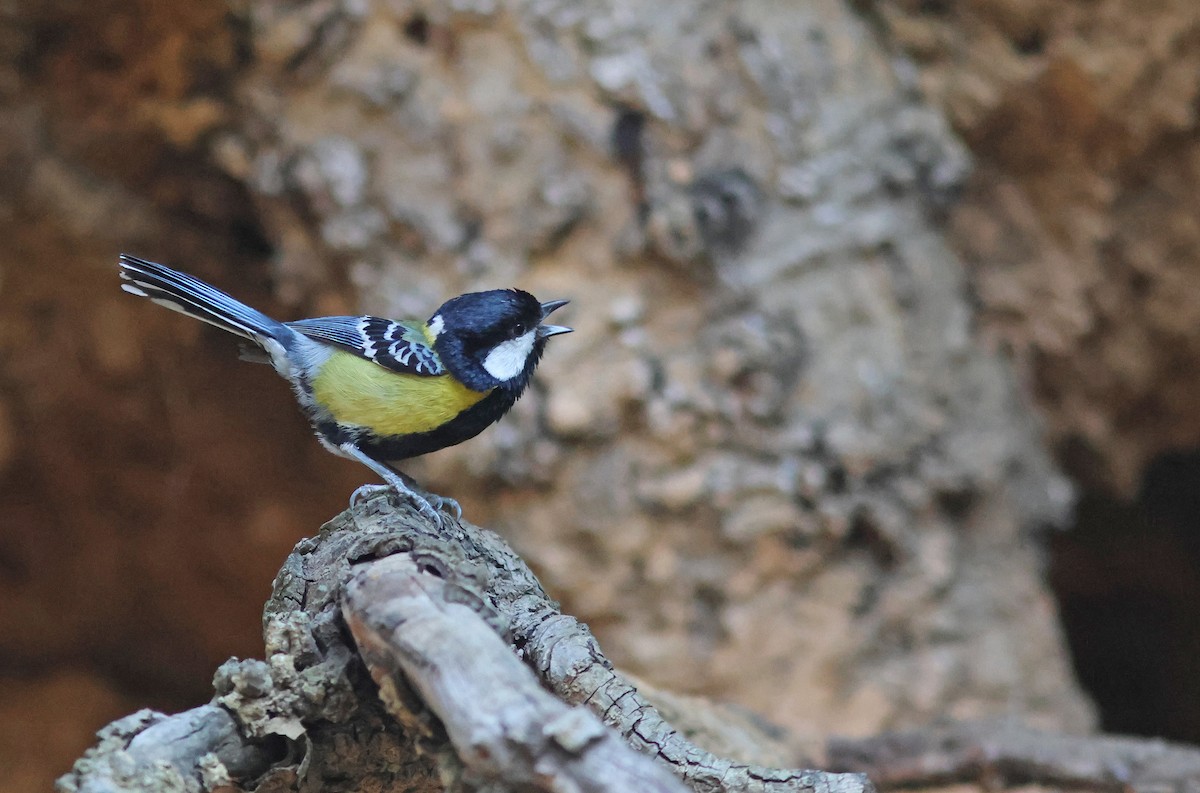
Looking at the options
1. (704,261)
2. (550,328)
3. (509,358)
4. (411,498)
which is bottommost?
(411,498)

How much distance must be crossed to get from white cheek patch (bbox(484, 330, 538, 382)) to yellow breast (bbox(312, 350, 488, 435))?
58mm

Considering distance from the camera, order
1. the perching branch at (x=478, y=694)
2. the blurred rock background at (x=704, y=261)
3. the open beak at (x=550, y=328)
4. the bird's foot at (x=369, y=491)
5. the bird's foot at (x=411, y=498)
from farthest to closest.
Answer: the blurred rock background at (x=704, y=261) → the open beak at (x=550, y=328) → the bird's foot at (x=369, y=491) → the bird's foot at (x=411, y=498) → the perching branch at (x=478, y=694)

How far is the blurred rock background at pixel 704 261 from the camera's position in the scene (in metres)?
3.76

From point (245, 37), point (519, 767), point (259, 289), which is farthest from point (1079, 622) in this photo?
point (519, 767)

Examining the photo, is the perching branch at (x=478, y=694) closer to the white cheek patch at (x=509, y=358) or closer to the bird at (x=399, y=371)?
the bird at (x=399, y=371)

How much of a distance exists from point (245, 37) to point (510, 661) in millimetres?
3092

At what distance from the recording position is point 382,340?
2395mm

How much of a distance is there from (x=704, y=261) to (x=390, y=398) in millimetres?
1787

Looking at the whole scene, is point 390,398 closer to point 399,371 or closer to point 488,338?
point 399,371

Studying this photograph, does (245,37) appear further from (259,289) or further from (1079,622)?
(1079,622)

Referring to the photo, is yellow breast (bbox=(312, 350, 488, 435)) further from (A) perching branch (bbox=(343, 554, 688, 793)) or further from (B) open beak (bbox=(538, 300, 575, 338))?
(A) perching branch (bbox=(343, 554, 688, 793))

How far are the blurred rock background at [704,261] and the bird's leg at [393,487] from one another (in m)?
1.33

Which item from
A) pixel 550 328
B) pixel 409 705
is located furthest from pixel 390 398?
pixel 409 705

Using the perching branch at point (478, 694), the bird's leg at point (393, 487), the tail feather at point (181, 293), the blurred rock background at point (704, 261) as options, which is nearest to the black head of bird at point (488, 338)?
the bird's leg at point (393, 487)
